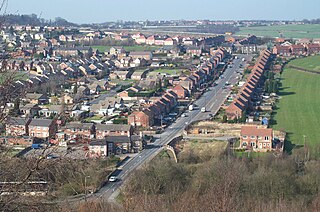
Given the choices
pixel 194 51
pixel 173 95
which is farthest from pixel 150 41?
pixel 173 95

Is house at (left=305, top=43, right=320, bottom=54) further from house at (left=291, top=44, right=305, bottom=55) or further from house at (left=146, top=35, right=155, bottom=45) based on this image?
house at (left=146, top=35, right=155, bottom=45)

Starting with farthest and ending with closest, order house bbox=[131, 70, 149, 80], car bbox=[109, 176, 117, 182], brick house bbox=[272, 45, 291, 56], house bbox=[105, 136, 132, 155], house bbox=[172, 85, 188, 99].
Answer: brick house bbox=[272, 45, 291, 56] < house bbox=[131, 70, 149, 80] < house bbox=[172, 85, 188, 99] < house bbox=[105, 136, 132, 155] < car bbox=[109, 176, 117, 182]

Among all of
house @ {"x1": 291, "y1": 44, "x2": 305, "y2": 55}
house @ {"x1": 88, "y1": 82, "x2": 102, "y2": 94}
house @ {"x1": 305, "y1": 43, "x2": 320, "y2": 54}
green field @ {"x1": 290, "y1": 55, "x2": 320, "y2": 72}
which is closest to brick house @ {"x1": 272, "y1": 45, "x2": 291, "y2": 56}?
house @ {"x1": 291, "y1": 44, "x2": 305, "y2": 55}

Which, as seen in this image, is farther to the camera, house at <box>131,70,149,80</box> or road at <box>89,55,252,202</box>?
house at <box>131,70,149,80</box>

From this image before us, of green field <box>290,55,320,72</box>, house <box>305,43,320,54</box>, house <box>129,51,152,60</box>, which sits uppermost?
house <box>305,43,320,54</box>

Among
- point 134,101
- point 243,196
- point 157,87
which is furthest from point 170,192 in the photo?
point 157,87

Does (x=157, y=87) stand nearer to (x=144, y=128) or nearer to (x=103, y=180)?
(x=144, y=128)

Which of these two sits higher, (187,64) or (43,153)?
(43,153)

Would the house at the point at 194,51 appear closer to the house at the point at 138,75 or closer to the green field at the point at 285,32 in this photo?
the house at the point at 138,75
